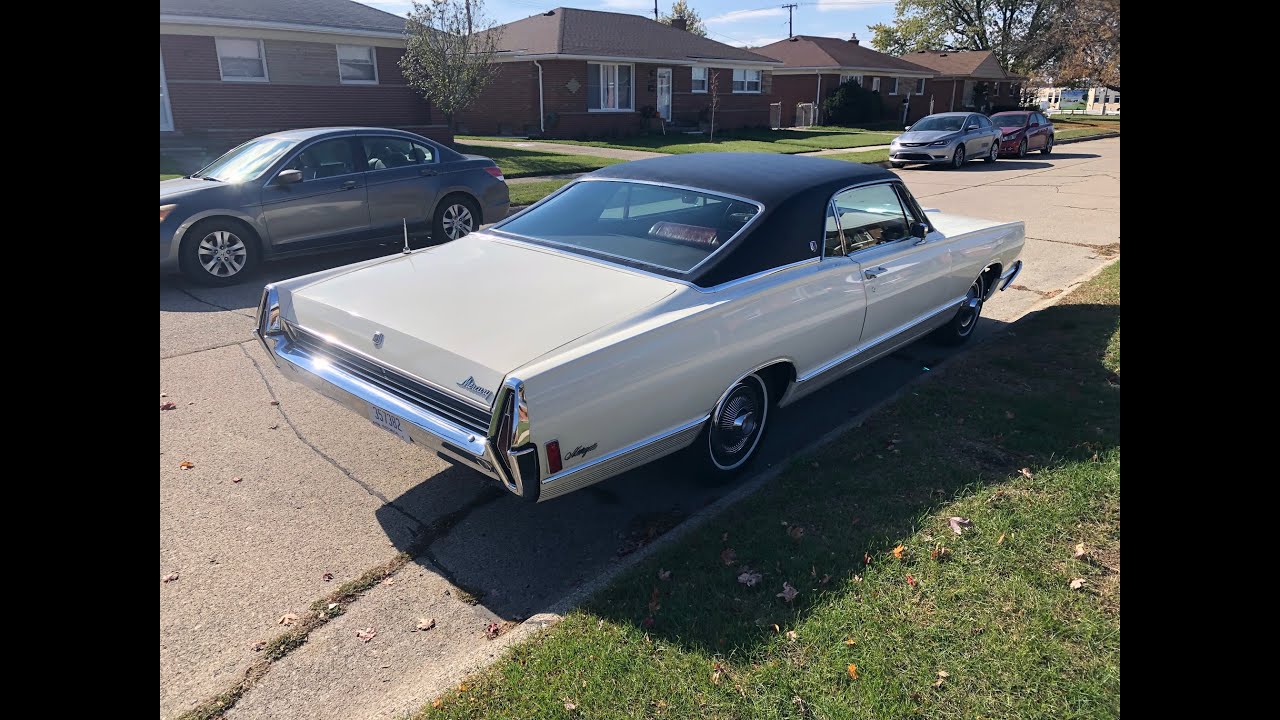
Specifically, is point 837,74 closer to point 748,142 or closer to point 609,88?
point 609,88

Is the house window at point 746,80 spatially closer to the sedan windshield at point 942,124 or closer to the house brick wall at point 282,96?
the sedan windshield at point 942,124

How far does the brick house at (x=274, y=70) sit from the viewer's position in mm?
19969

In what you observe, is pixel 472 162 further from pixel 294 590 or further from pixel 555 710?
→ pixel 555 710

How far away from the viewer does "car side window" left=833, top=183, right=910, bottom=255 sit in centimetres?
483

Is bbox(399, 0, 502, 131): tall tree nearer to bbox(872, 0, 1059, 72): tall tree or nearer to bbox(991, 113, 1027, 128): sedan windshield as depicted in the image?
bbox(991, 113, 1027, 128): sedan windshield

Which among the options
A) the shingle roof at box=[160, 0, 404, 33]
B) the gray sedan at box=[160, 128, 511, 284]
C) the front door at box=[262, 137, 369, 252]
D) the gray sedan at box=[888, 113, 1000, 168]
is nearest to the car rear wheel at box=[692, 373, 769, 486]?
the gray sedan at box=[160, 128, 511, 284]

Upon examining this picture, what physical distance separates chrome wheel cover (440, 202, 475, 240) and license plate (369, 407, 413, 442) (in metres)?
6.60

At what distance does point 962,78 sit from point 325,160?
50.3 metres

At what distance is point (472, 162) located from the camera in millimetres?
10203

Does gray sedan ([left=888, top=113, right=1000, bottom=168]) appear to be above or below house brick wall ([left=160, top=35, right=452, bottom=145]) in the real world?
below

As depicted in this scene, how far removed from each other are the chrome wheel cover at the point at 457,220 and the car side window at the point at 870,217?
602 cm
